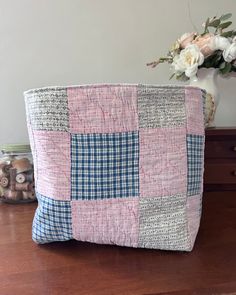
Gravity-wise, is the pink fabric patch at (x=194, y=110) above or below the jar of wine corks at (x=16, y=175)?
above

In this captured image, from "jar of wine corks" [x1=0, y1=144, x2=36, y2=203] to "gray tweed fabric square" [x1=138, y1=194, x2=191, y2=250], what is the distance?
41 cm

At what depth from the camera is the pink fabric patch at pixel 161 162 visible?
1.71 feet

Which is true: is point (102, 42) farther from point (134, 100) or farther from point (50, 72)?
point (134, 100)

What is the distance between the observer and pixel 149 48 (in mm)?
1029

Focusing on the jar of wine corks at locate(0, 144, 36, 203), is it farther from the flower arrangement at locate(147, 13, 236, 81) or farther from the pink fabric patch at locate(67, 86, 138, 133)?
the flower arrangement at locate(147, 13, 236, 81)

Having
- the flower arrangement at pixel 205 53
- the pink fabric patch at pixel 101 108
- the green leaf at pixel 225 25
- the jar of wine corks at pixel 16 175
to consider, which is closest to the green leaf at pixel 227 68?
the flower arrangement at pixel 205 53

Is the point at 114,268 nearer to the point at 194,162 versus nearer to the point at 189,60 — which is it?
the point at 194,162

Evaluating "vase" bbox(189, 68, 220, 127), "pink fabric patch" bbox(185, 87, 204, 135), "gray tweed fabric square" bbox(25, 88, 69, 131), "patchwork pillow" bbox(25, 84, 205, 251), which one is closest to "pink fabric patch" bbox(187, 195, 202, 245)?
"patchwork pillow" bbox(25, 84, 205, 251)

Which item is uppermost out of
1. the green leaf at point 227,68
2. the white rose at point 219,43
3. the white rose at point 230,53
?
the white rose at point 219,43

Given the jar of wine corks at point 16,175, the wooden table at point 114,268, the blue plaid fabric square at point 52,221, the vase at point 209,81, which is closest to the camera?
the wooden table at point 114,268

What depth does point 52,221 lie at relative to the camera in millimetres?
534

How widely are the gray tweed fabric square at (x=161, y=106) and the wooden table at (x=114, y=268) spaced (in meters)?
0.22

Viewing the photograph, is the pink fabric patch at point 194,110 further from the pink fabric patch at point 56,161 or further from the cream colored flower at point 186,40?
the cream colored flower at point 186,40

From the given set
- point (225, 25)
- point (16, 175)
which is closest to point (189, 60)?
point (225, 25)
